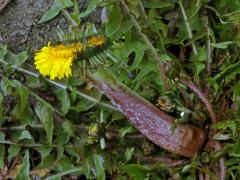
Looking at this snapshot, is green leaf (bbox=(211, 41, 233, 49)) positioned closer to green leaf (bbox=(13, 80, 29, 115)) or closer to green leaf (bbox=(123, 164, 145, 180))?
green leaf (bbox=(123, 164, 145, 180))

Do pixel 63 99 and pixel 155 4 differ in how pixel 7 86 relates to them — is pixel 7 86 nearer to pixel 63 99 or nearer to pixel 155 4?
pixel 63 99

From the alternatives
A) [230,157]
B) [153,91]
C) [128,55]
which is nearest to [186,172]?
[230,157]

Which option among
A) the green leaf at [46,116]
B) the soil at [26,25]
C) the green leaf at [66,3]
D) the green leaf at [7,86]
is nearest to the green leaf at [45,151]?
the green leaf at [46,116]

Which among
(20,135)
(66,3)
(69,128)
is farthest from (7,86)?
(66,3)

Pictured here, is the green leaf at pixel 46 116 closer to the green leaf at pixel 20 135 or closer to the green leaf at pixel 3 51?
the green leaf at pixel 20 135

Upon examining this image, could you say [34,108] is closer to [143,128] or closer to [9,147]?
[9,147]

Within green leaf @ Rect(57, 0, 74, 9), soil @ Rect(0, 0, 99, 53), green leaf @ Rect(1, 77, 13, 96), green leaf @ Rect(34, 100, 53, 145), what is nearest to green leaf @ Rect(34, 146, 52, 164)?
green leaf @ Rect(34, 100, 53, 145)
